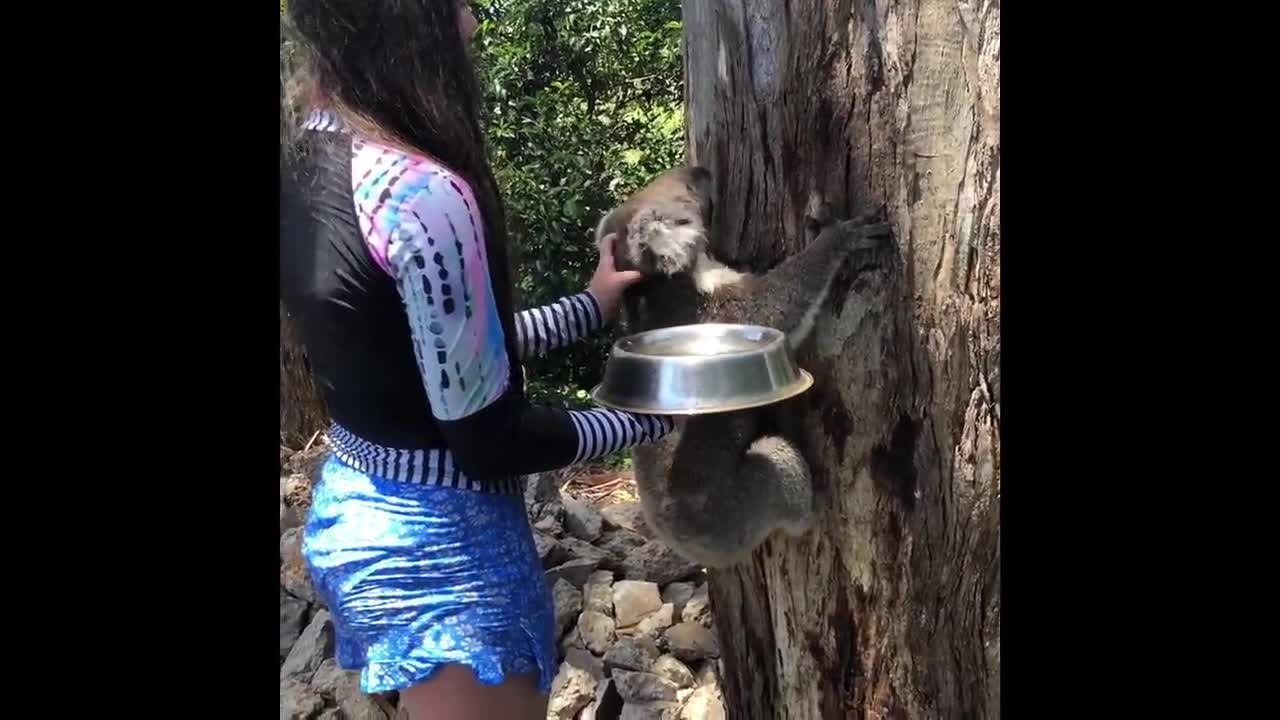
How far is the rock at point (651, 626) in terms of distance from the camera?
4.29 metres

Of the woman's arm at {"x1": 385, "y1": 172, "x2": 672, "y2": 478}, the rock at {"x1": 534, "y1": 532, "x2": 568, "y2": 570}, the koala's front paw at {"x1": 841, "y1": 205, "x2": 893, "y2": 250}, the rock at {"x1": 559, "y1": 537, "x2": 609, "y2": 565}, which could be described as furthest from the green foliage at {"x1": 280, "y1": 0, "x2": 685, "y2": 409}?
the woman's arm at {"x1": 385, "y1": 172, "x2": 672, "y2": 478}

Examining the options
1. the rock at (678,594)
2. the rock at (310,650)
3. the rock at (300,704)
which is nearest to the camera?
the rock at (300,704)

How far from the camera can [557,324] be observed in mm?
2705

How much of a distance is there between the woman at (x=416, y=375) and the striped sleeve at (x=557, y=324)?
34 cm

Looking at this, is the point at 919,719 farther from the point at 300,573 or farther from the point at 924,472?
the point at 300,573

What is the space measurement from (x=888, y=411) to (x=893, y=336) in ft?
0.63

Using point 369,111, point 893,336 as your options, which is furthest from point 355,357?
point 893,336

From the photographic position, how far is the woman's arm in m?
1.96

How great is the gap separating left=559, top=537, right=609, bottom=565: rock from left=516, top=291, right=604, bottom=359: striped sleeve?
2160 millimetres

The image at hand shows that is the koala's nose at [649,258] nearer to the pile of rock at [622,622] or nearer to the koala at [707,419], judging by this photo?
the koala at [707,419]

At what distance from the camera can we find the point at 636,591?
4.44 metres

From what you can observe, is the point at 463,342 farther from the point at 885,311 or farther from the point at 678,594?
the point at 678,594

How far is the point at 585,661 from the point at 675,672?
37 centimetres

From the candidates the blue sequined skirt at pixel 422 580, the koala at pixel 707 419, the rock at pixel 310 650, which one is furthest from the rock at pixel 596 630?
the blue sequined skirt at pixel 422 580
